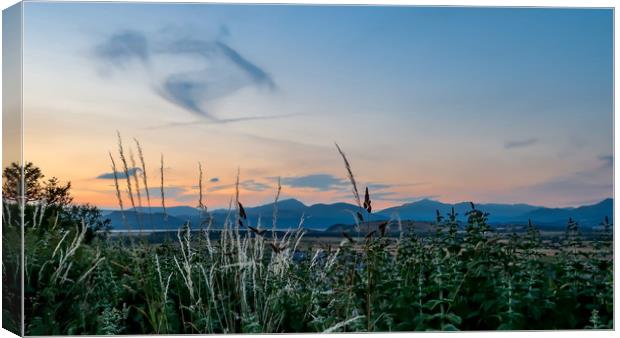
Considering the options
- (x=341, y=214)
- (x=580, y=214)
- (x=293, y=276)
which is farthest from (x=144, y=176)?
(x=580, y=214)

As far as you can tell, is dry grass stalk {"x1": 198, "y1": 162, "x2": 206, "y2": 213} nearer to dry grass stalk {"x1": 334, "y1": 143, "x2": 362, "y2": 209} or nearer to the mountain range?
the mountain range

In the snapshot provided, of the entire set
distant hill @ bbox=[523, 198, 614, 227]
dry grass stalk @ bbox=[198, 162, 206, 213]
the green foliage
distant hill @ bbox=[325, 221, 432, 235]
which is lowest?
the green foliage

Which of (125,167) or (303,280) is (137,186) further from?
(303,280)

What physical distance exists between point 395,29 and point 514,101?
3.00 ft

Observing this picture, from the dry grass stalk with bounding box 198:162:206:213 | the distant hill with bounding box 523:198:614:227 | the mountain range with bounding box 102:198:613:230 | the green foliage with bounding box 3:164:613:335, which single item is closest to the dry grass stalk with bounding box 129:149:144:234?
the mountain range with bounding box 102:198:613:230

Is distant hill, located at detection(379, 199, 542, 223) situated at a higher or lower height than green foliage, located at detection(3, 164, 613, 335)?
higher

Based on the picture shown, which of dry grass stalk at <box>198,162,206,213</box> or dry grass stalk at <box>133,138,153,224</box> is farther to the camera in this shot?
dry grass stalk at <box>198,162,206,213</box>

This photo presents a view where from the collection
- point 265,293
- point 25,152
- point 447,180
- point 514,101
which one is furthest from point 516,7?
point 25,152

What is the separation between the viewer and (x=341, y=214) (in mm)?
7301

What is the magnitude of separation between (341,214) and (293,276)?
1.69 ft

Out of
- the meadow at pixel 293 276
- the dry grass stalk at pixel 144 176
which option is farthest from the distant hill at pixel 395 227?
the dry grass stalk at pixel 144 176

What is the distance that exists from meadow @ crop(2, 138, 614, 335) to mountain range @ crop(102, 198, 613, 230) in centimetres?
5

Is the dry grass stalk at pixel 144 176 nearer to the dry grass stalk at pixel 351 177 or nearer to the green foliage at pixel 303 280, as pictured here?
the green foliage at pixel 303 280

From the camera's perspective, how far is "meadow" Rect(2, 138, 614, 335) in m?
7.06
